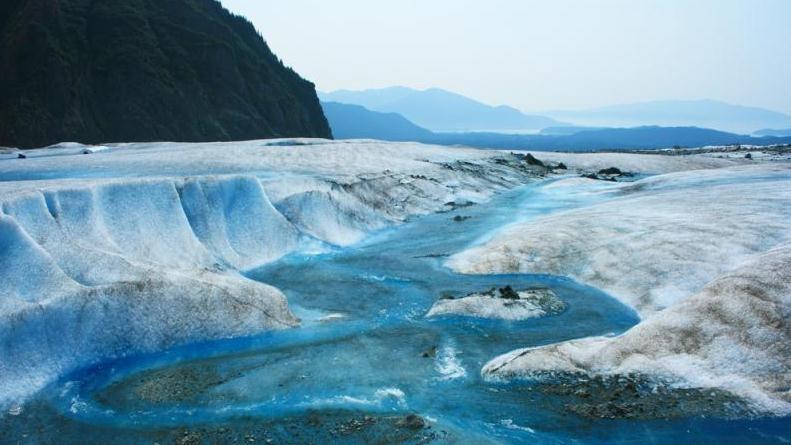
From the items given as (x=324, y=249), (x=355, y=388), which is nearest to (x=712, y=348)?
(x=355, y=388)

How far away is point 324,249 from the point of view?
24031 millimetres

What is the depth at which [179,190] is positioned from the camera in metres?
22.1

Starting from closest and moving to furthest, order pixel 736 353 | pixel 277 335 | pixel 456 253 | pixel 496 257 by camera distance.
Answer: pixel 736 353, pixel 277 335, pixel 496 257, pixel 456 253

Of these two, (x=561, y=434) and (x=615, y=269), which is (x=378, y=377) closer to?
(x=561, y=434)

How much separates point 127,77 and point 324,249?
Answer: 211 ft

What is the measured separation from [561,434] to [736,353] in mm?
4504

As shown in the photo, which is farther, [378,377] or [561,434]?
[378,377]

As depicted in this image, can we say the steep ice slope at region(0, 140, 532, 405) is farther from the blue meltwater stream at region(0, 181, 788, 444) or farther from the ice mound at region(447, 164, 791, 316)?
the ice mound at region(447, 164, 791, 316)

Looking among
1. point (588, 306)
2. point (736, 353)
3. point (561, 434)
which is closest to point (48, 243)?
point (561, 434)

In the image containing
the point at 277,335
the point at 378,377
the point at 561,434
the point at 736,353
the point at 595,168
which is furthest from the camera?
the point at 595,168

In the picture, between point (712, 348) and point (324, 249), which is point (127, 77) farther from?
point (712, 348)

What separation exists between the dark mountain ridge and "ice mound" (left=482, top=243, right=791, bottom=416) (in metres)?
71.1

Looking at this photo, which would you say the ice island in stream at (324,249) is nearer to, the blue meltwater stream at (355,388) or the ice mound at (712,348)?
the ice mound at (712,348)

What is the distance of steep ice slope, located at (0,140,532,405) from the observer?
43.1 ft
